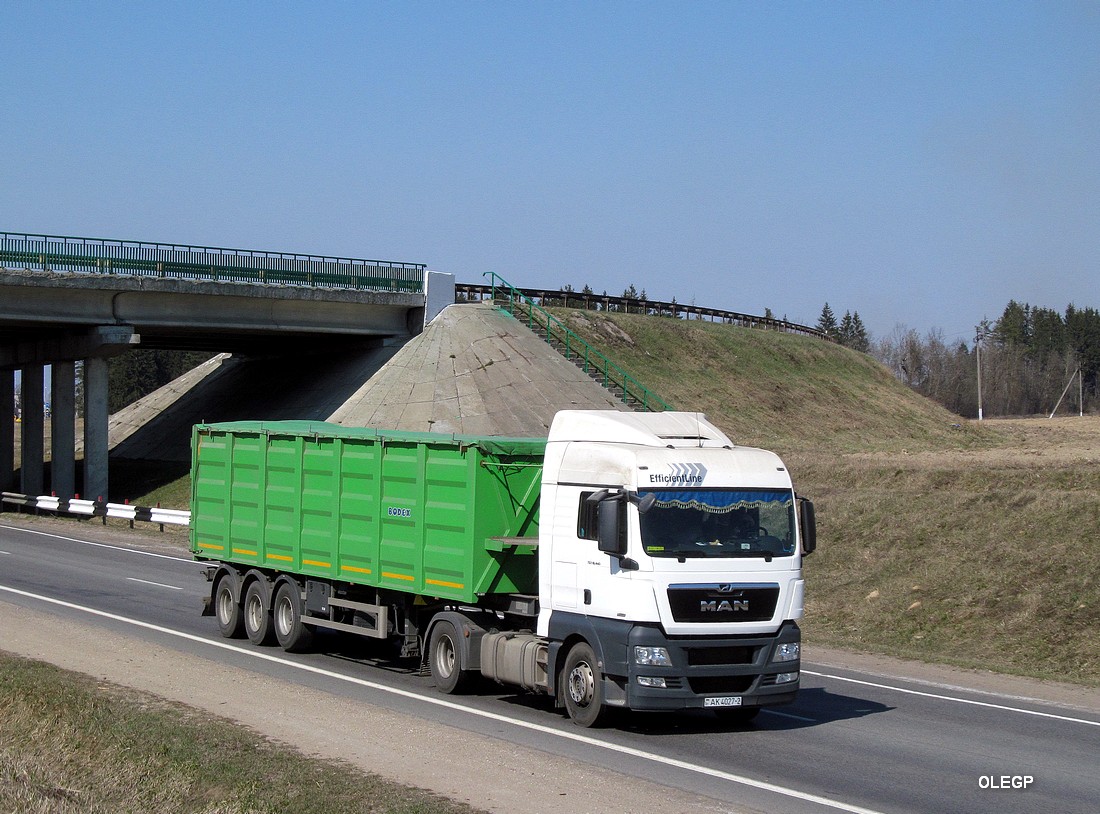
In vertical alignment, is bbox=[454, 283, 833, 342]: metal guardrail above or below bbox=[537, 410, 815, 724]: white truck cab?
above

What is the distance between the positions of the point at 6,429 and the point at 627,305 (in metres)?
30.8

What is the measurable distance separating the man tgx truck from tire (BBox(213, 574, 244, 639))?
1.60 m

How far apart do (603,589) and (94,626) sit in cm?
1002

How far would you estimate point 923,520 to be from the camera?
2511cm

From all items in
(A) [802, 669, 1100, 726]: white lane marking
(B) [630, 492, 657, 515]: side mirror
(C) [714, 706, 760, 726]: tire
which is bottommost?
(A) [802, 669, 1100, 726]: white lane marking

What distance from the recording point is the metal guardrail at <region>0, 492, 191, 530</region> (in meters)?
37.4

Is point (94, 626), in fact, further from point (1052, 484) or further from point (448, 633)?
point (1052, 484)

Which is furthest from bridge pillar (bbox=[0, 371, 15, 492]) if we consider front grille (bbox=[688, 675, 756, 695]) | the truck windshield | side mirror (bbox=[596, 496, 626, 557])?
front grille (bbox=[688, 675, 756, 695])

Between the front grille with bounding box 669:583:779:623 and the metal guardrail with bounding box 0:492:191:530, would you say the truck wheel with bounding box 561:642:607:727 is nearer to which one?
the front grille with bounding box 669:583:779:623

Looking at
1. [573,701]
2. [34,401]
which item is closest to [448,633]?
[573,701]

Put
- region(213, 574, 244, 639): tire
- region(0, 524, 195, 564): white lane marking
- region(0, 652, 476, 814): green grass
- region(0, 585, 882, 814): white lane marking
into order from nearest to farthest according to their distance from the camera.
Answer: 1. region(0, 652, 476, 814): green grass
2. region(0, 585, 882, 814): white lane marking
3. region(213, 574, 244, 639): tire
4. region(0, 524, 195, 564): white lane marking

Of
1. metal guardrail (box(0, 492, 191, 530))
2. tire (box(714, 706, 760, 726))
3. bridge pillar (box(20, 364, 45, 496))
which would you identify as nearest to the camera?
tire (box(714, 706, 760, 726))

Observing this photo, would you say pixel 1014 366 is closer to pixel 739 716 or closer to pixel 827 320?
pixel 827 320

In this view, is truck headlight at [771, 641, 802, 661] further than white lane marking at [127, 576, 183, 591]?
No
